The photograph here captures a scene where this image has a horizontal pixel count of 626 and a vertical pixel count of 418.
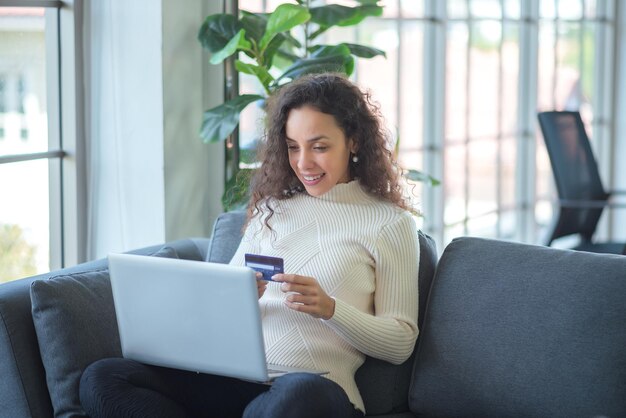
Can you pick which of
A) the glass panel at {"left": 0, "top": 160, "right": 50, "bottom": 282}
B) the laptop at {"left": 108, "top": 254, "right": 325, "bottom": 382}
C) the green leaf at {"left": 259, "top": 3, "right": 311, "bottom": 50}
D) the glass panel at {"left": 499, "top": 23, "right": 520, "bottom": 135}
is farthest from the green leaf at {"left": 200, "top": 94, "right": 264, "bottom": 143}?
the glass panel at {"left": 499, "top": 23, "right": 520, "bottom": 135}

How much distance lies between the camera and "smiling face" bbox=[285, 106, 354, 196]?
2.35m

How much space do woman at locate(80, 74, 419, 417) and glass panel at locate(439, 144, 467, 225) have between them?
264 centimetres

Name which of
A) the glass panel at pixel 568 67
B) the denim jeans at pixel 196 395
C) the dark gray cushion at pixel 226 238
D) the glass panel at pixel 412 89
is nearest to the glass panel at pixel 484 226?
the glass panel at pixel 412 89

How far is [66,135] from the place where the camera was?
131 inches

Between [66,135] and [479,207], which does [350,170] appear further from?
[479,207]

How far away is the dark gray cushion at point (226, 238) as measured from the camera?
Answer: 2.65m

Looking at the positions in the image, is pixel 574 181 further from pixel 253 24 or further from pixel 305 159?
pixel 305 159

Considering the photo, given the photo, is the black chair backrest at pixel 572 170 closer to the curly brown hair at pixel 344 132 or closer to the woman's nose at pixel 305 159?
the curly brown hair at pixel 344 132

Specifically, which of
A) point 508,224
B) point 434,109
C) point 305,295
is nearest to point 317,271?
point 305,295

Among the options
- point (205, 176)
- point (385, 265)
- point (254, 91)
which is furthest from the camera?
point (254, 91)

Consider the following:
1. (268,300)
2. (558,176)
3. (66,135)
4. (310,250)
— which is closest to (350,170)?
(310,250)

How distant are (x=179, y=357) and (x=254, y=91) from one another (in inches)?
80.8

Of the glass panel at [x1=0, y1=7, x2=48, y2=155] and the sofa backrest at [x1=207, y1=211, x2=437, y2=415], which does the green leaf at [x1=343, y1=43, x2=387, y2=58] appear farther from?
the sofa backrest at [x1=207, y1=211, x2=437, y2=415]

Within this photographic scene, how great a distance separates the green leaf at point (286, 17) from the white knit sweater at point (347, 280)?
85cm
